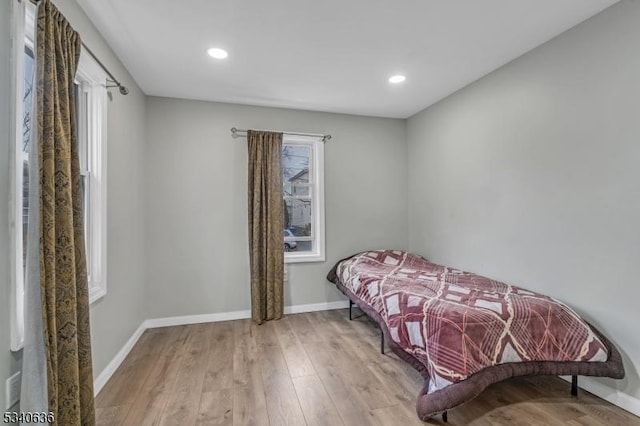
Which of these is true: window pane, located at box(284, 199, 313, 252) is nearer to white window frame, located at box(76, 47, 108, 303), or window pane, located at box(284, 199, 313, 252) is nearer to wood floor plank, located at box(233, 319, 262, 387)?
wood floor plank, located at box(233, 319, 262, 387)

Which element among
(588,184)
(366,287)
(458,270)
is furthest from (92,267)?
(588,184)

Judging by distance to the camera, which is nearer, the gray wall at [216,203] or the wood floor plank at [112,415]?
the wood floor plank at [112,415]

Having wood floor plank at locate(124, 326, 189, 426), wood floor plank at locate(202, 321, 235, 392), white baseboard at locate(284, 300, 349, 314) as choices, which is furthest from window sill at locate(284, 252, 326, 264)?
wood floor plank at locate(124, 326, 189, 426)

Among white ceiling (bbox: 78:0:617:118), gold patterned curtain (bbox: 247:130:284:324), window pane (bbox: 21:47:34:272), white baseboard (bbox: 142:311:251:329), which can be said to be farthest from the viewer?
gold patterned curtain (bbox: 247:130:284:324)

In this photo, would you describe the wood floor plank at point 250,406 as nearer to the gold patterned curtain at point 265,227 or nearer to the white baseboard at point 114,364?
the white baseboard at point 114,364

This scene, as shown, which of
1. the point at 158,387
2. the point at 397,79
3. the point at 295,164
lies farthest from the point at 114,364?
the point at 397,79

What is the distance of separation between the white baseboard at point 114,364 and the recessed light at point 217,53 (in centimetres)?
259

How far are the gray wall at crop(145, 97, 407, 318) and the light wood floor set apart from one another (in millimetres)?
660

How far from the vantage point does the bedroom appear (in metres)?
1.92

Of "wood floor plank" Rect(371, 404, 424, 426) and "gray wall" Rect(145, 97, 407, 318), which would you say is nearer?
"wood floor plank" Rect(371, 404, 424, 426)

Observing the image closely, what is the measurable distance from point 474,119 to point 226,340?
11.1ft

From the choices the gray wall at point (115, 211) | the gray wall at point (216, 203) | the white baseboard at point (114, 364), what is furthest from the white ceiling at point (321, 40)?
the white baseboard at point (114, 364)

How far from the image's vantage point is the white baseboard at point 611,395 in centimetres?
184

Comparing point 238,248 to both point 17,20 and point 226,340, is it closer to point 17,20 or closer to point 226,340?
point 226,340
